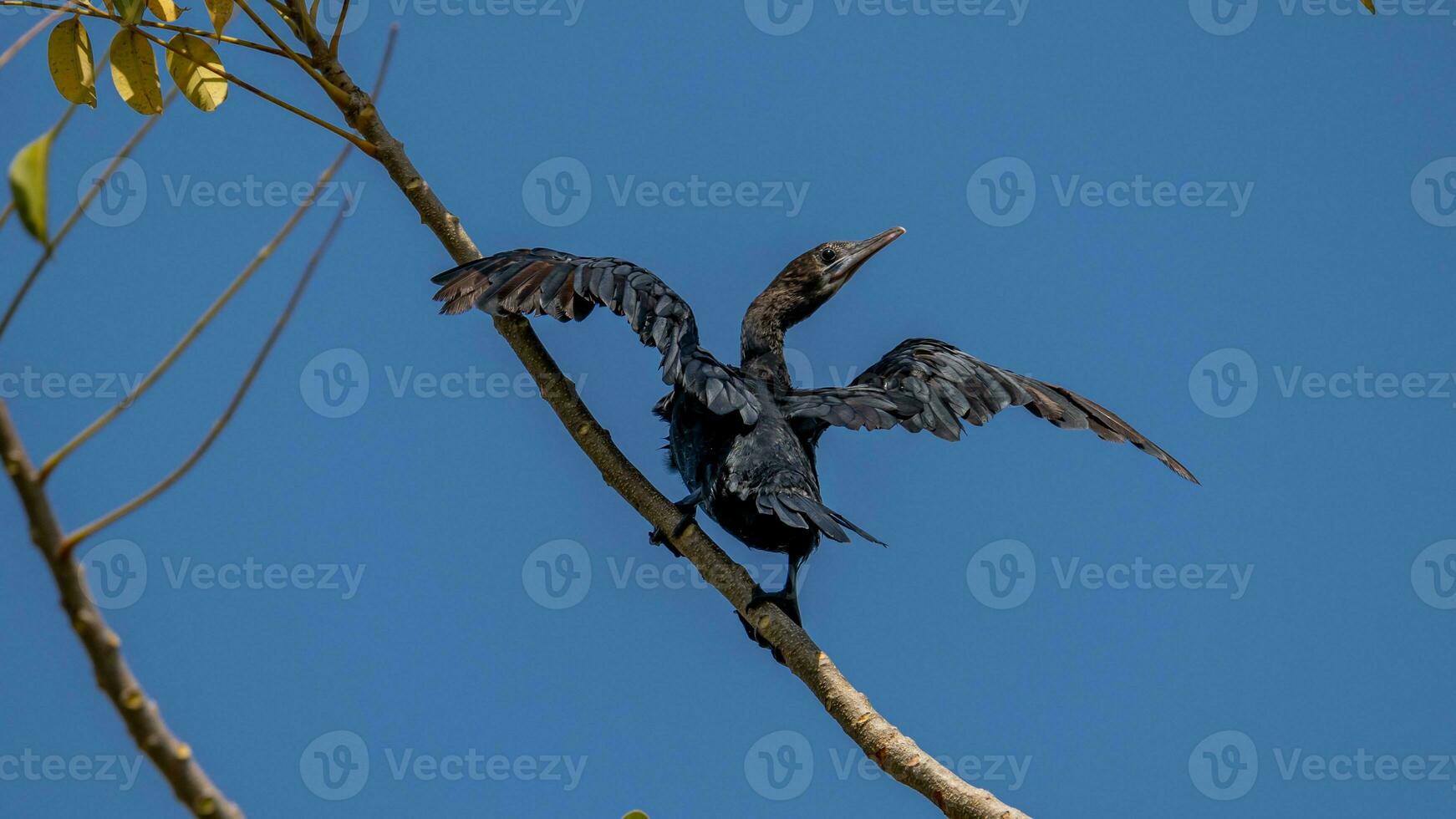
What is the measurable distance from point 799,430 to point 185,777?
3.90m

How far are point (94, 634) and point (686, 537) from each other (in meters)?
3.02

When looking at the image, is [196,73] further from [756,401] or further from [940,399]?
[940,399]

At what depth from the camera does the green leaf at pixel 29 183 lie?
124 centimetres

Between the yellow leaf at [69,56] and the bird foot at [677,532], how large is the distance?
7.49 feet

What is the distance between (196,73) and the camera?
4.58 meters

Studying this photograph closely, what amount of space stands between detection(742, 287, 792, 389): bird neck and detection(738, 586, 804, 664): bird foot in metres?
1.29

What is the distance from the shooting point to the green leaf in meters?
1.24

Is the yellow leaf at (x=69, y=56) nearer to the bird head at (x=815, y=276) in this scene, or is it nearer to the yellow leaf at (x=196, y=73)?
the yellow leaf at (x=196, y=73)

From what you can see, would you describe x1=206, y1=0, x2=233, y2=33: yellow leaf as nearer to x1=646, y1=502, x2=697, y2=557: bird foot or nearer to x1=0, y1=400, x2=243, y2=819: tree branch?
x1=646, y1=502, x2=697, y2=557: bird foot

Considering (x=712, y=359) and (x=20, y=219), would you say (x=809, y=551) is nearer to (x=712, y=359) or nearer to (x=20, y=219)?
(x=712, y=359)

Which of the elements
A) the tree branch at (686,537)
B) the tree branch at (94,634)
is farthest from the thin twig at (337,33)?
the tree branch at (94,634)

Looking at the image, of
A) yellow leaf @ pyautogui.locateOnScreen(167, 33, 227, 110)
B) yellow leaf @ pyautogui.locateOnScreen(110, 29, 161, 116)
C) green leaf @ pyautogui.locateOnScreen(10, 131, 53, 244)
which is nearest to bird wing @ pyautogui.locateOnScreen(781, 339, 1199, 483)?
yellow leaf @ pyautogui.locateOnScreen(167, 33, 227, 110)

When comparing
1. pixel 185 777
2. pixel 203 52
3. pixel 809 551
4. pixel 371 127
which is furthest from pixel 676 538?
pixel 185 777

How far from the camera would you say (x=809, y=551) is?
16.5 feet
